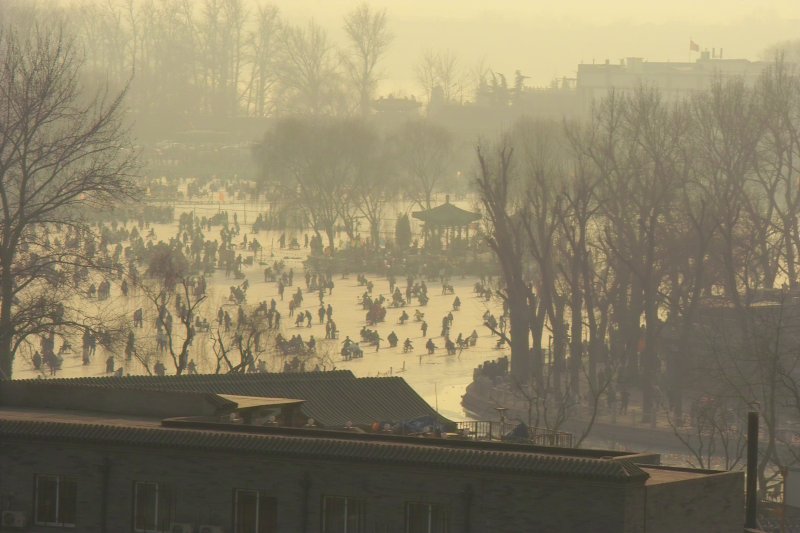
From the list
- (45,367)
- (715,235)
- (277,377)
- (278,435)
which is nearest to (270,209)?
(715,235)

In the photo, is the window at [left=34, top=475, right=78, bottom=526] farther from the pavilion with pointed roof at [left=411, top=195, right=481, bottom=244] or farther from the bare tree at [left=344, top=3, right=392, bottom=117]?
the bare tree at [left=344, top=3, right=392, bottom=117]

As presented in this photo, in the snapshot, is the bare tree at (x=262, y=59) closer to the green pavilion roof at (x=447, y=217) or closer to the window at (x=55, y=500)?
the green pavilion roof at (x=447, y=217)

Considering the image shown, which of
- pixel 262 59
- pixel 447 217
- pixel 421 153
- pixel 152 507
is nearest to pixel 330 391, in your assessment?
pixel 152 507

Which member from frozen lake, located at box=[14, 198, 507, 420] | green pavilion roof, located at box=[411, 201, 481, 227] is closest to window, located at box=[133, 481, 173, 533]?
frozen lake, located at box=[14, 198, 507, 420]

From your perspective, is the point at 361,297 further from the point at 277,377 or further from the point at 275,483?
the point at 275,483

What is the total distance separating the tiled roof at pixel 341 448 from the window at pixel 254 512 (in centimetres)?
60

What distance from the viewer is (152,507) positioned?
75.7 feet

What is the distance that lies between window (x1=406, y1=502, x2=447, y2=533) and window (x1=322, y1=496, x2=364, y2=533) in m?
0.56

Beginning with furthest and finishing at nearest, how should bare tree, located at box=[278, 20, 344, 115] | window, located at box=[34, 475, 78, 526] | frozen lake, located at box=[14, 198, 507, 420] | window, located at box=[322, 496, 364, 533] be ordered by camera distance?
1. bare tree, located at box=[278, 20, 344, 115]
2. frozen lake, located at box=[14, 198, 507, 420]
3. window, located at box=[34, 475, 78, 526]
4. window, located at box=[322, 496, 364, 533]

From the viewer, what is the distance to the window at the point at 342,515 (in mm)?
22109

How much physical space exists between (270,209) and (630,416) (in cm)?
5007

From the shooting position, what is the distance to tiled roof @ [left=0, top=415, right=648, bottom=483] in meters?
20.9

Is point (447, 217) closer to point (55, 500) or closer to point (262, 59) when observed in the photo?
point (55, 500)

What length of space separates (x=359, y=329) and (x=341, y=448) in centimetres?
4022
